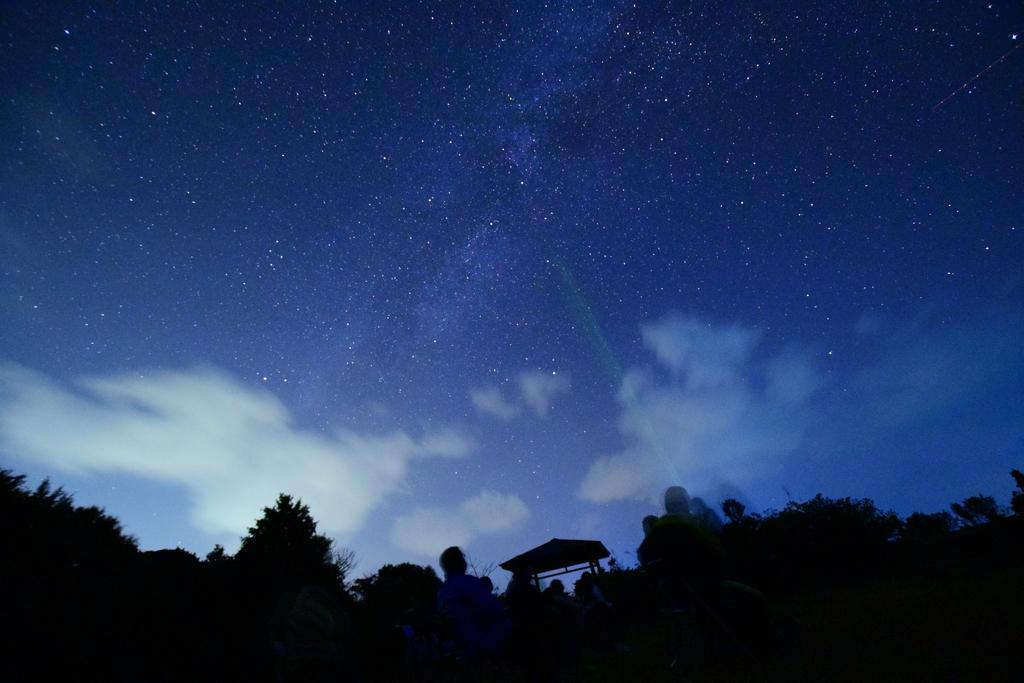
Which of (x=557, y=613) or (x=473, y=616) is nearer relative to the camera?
(x=473, y=616)

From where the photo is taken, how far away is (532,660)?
13.9ft

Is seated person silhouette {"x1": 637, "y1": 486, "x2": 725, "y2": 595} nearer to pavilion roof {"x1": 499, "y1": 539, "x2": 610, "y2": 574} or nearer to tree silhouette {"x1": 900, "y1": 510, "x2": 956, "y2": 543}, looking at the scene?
pavilion roof {"x1": 499, "y1": 539, "x2": 610, "y2": 574}

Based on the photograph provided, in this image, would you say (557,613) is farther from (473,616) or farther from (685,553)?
(685,553)

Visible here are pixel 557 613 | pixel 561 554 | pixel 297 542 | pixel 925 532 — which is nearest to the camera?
pixel 557 613

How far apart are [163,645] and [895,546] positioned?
869 inches

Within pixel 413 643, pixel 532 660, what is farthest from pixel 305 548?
pixel 532 660

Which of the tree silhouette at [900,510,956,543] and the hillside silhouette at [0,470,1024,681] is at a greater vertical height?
the tree silhouette at [900,510,956,543]

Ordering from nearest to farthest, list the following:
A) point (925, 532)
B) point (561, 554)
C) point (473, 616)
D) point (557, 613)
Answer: point (473, 616) → point (557, 613) → point (561, 554) → point (925, 532)

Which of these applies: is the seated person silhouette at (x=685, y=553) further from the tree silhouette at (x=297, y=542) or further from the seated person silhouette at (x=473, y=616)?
the tree silhouette at (x=297, y=542)

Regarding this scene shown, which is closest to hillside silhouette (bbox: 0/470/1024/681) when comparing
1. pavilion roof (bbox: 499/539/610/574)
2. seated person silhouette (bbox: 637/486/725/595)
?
seated person silhouette (bbox: 637/486/725/595)

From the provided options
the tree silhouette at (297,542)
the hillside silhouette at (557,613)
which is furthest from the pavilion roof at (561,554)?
the tree silhouette at (297,542)

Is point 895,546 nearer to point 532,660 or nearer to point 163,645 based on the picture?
point 532,660

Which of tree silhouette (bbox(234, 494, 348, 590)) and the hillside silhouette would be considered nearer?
the hillside silhouette

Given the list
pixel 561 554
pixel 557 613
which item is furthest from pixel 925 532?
pixel 557 613
